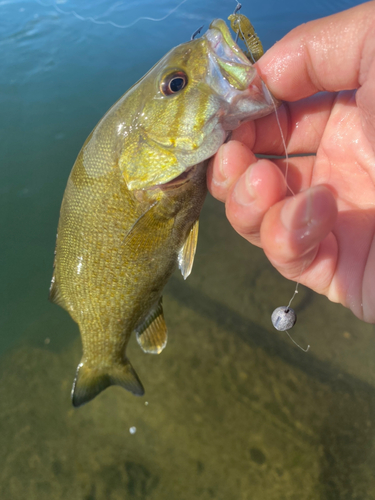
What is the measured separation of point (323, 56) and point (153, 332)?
6.30 feet

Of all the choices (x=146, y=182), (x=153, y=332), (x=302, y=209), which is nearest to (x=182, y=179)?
(x=146, y=182)

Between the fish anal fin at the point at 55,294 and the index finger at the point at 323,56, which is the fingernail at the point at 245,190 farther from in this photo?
the fish anal fin at the point at 55,294


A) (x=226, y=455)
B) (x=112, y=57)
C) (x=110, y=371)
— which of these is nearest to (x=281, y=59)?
(x=110, y=371)

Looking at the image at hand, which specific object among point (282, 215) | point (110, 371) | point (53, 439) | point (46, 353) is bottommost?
point (53, 439)

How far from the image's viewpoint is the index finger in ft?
4.27

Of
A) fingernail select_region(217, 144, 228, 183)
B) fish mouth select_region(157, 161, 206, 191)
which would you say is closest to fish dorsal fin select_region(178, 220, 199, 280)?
fish mouth select_region(157, 161, 206, 191)

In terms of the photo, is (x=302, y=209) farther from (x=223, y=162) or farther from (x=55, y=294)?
(x=55, y=294)

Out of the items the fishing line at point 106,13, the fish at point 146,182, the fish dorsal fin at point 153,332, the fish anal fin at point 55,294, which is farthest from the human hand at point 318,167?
the fishing line at point 106,13

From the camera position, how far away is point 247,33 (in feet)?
5.29

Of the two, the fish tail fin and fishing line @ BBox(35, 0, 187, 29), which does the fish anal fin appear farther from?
fishing line @ BBox(35, 0, 187, 29)

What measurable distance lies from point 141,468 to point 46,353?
4.89 ft

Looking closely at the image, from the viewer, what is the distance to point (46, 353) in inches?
127

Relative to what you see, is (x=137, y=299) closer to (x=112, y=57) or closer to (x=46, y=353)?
(x=46, y=353)

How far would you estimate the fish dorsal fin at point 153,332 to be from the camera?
219 centimetres
